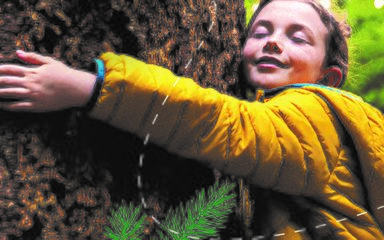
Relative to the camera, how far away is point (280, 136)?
1.44 m

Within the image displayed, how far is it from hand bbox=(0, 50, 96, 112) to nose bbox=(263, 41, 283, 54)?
86 cm

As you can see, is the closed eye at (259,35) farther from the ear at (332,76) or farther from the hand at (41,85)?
the hand at (41,85)

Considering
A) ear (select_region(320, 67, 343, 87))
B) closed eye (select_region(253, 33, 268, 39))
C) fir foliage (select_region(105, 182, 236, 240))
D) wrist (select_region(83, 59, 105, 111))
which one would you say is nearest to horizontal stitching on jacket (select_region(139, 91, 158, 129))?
wrist (select_region(83, 59, 105, 111))

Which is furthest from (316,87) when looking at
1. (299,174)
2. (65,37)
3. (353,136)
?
(65,37)

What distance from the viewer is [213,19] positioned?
5.76ft

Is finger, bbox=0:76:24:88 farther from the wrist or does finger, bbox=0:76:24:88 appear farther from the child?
the wrist

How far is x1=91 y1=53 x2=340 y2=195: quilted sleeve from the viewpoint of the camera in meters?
1.25

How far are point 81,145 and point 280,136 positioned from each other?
525 mm

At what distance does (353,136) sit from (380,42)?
486 centimetres

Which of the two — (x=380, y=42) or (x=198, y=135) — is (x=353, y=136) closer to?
(x=198, y=135)

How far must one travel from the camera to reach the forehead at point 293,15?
1.96 metres

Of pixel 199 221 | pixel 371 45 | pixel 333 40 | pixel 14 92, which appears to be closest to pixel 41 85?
pixel 14 92

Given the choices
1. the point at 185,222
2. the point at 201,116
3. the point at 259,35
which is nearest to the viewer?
the point at 185,222

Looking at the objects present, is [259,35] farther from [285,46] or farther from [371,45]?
[371,45]
